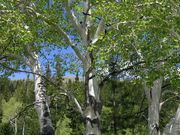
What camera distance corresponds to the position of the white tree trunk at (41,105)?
1317cm

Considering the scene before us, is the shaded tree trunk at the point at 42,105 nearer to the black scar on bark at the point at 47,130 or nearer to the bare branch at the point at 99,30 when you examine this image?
the black scar on bark at the point at 47,130

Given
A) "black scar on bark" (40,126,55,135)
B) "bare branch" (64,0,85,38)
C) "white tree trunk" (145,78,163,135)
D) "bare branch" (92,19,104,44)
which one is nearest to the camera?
"black scar on bark" (40,126,55,135)

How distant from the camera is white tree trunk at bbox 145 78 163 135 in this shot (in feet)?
53.0

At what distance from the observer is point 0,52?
45.5 feet

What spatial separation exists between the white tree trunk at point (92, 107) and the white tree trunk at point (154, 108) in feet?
12.0

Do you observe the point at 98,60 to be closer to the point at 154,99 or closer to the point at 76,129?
the point at 154,99

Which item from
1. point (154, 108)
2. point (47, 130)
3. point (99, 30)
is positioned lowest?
point (47, 130)

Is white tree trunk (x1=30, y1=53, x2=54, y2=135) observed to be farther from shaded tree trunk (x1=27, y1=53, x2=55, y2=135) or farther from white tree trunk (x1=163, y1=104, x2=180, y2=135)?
white tree trunk (x1=163, y1=104, x2=180, y2=135)

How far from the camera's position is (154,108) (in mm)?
16594

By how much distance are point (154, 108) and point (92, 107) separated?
4.25 m

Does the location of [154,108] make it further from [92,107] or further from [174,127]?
[174,127]

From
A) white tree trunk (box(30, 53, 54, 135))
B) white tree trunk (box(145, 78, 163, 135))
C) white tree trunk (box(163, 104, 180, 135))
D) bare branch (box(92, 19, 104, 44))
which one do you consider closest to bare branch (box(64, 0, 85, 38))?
bare branch (box(92, 19, 104, 44))

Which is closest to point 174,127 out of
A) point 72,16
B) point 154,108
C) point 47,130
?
point 47,130

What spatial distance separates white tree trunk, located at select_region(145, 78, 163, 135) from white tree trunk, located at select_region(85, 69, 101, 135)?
3651mm
